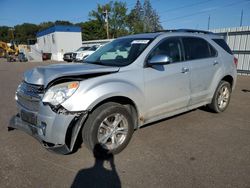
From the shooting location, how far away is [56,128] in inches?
109

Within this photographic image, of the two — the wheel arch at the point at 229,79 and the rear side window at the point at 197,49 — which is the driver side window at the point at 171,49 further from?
the wheel arch at the point at 229,79

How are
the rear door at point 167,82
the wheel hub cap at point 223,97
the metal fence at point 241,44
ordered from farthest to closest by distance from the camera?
the metal fence at point 241,44 < the wheel hub cap at point 223,97 < the rear door at point 167,82

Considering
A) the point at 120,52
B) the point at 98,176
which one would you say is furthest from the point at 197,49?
the point at 98,176

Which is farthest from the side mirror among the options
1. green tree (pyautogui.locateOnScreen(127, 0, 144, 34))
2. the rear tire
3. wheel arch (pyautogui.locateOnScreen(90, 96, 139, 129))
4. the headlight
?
green tree (pyautogui.locateOnScreen(127, 0, 144, 34))

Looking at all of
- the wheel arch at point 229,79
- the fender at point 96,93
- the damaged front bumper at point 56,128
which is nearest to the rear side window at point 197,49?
the wheel arch at point 229,79

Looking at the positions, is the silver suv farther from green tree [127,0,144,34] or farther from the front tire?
green tree [127,0,144,34]

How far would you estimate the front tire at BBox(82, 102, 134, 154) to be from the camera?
2986 millimetres

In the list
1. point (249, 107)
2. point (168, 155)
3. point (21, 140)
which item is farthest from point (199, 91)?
point (21, 140)

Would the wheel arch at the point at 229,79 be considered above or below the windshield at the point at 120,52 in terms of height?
below

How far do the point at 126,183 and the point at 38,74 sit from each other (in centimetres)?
195

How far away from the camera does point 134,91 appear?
3295mm

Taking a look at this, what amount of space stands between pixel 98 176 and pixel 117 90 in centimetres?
119

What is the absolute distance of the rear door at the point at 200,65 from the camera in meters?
4.18

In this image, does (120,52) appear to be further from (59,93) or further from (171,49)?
(59,93)
